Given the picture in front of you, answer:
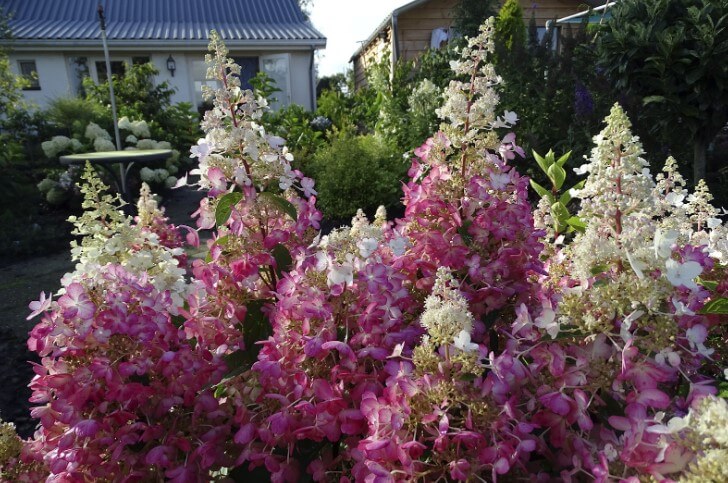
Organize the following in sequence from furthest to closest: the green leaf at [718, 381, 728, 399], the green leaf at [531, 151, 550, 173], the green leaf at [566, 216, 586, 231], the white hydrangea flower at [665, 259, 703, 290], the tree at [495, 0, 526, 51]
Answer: the tree at [495, 0, 526, 51] → the green leaf at [531, 151, 550, 173] → the green leaf at [566, 216, 586, 231] → the green leaf at [718, 381, 728, 399] → the white hydrangea flower at [665, 259, 703, 290]

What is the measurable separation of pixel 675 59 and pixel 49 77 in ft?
46.0

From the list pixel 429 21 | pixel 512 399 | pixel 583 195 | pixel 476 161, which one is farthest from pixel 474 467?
pixel 429 21

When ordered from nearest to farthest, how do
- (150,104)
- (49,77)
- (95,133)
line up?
(95,133), (150,104), (49,77)

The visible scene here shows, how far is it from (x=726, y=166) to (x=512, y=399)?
5939 mm

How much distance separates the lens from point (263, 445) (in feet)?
3.35

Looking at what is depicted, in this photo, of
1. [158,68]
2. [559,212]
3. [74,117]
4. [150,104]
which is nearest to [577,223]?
[559,212]

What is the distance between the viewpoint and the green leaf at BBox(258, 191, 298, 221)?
122 centimetres

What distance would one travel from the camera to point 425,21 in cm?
1079

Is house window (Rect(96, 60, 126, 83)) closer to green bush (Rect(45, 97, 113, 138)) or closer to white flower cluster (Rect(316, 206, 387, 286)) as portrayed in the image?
green bush (Rect(45, 97, 113, 138))

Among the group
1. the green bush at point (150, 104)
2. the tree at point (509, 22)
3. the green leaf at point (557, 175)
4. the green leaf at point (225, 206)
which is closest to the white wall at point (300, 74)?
the green bush at point (150, 104)

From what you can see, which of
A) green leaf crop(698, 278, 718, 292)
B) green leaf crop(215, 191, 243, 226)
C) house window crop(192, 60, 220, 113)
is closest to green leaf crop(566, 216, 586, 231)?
green leaf crop(698, 278, 718, 292)

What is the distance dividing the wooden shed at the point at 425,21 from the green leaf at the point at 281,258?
31.5 feet

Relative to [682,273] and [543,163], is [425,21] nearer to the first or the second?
[543,163]

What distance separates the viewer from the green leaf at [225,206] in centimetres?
120
